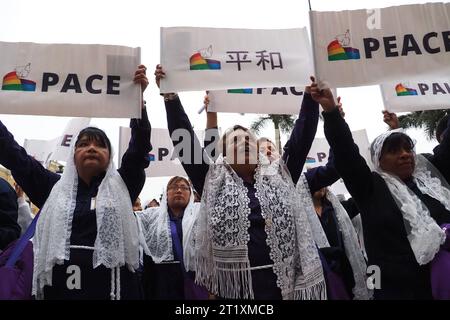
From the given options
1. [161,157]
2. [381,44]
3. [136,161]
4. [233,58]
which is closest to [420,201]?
[381,44]

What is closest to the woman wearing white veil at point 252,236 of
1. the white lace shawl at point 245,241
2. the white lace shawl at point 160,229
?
the white lace shawl at point 245,241

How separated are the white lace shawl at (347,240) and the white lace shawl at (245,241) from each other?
1.77 feet

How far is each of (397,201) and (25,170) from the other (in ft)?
6.74

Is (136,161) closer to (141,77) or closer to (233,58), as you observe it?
(141,77)

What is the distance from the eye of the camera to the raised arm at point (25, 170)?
2367 mm

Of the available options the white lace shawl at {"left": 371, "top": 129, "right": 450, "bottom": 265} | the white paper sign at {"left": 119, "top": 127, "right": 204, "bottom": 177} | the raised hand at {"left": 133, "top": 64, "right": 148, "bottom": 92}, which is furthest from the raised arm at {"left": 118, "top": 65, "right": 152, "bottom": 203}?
the white paper sign at {"left": 119, "top": 127, "right": 204, "bottom": 177}

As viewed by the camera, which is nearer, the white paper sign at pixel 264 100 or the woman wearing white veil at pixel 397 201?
the woman wearing white veil at pixel 397 201

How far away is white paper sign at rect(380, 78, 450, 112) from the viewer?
3318 millimetres

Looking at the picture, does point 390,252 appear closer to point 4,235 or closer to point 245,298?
point 245,298

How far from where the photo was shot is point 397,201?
233 centimetres

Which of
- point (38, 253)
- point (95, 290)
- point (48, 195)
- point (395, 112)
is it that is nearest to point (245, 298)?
Answer: point (95, 290)

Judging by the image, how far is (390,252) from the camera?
2221mm

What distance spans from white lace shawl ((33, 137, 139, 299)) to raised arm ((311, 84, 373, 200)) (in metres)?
1.19

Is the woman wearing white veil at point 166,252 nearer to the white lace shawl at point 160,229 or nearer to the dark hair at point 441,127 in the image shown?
the white lace shawl at point 160,229
